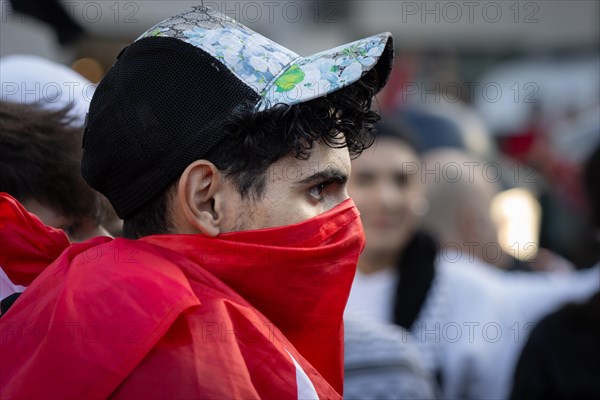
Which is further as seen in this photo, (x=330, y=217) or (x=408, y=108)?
(x=408, y=108)

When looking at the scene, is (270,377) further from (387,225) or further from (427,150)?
(427,150)

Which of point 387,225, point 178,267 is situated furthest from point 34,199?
point 387,225

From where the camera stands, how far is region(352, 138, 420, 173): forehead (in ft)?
15.4

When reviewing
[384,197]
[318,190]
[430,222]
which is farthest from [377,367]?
[430,222]

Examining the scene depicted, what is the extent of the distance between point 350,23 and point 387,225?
1248 cm

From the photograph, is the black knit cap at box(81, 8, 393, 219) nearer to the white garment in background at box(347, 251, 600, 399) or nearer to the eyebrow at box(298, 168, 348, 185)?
the eyebrow at box(298, 168, 348, 185)

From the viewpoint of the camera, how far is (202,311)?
174 cm

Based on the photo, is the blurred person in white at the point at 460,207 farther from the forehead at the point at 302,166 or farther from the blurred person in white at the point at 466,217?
the forehead at the point at 302,166

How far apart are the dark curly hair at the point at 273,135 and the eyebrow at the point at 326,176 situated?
0.15 ft

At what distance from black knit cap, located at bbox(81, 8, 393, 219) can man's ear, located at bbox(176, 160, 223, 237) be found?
0.07ft

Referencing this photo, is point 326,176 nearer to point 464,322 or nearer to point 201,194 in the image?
point 201,194

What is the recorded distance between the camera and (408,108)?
8188mm

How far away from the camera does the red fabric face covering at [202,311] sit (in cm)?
164

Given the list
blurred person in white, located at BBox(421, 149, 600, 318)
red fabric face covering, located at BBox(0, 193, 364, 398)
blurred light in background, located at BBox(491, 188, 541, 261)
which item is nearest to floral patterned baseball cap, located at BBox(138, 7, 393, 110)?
red fabric face covering, located at BBox(0, 193, 364, 398)
